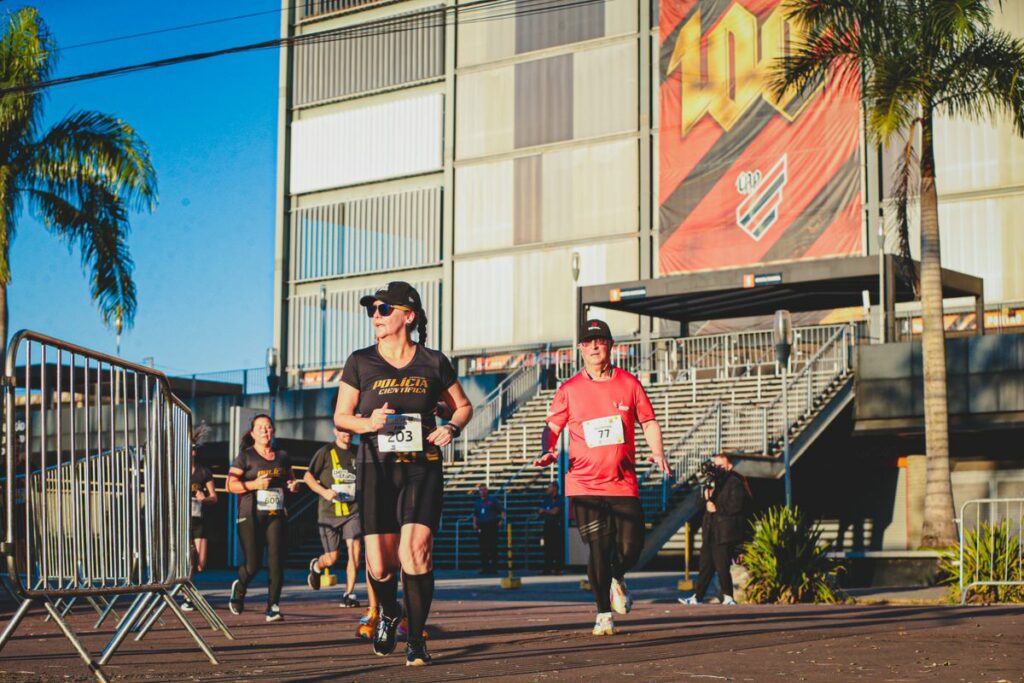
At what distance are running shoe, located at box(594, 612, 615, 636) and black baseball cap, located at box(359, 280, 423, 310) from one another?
280cm

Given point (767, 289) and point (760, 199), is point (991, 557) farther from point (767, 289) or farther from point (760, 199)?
point (760, 199)

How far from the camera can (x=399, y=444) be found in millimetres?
7980

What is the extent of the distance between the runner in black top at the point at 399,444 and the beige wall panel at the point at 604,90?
4214 centimetres

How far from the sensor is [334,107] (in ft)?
187

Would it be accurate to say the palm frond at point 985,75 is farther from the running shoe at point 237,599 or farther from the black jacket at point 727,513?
the running shoe at point 237,599

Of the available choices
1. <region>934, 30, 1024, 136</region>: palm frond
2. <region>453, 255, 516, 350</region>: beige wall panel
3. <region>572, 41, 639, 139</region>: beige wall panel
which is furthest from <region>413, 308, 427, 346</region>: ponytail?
<region>453, 255, 516, 350</region>: beige wall panel

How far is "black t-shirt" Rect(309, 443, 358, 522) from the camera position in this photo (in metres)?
13.7

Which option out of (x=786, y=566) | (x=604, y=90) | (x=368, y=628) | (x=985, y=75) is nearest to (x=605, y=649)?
(x=368, y=628)

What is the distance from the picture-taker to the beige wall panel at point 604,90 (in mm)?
49969

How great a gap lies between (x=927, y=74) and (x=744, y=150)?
2212 cm

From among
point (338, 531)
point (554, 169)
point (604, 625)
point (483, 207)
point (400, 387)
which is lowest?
point (604, 625)

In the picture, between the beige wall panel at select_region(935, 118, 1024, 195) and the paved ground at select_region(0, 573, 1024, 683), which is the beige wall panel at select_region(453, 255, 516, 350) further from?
the paved ground at select_region(0, 573, 1024, 683)

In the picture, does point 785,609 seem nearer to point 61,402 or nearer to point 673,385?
point 61,402

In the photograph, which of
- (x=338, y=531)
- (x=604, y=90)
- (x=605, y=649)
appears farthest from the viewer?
(x=604, y=90)
